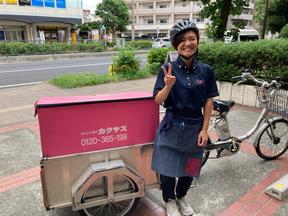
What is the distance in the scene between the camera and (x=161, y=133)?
94.7 inches

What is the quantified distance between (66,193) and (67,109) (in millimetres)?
774

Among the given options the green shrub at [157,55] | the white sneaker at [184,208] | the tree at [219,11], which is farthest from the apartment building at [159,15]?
the white sneaker at [184,208]

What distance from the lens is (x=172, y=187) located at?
257 centimetres

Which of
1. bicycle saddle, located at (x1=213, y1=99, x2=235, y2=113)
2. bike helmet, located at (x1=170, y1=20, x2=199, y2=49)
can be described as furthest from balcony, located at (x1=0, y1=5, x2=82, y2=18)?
bike helmet, located at (x1=170, y1=20, x2=199, y2=49)

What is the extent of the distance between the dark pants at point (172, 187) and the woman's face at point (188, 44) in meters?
1.13

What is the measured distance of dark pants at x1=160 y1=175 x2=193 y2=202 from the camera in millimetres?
2521

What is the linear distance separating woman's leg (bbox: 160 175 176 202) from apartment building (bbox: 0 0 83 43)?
29062 mm

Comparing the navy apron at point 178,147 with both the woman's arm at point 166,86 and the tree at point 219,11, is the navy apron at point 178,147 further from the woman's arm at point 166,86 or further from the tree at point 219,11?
the tree at point 219,11

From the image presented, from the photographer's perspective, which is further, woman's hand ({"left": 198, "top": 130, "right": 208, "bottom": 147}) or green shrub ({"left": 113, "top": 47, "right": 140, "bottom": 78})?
green shrub ({"left": 113, "top": 47, "right": 140, "bottom": 78})

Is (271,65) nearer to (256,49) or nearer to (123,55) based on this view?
(256,49)

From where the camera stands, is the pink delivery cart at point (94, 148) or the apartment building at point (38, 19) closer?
the pink delivery cart at point (94, 148)

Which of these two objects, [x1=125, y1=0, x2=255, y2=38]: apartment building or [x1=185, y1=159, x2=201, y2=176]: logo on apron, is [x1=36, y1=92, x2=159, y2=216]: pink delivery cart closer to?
[x1=185, y1=159, x2=201, y2=176]: logo on apron

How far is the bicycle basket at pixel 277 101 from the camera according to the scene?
3394 millimetres

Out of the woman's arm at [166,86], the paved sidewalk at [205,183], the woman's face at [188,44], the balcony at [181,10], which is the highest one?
the balcony at [181,10]
